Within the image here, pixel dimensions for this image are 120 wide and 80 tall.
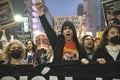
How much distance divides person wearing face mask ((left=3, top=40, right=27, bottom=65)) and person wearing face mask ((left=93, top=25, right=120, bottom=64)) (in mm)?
1229

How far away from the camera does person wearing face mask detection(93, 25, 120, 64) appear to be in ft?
21.9

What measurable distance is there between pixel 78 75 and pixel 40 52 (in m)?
2.87

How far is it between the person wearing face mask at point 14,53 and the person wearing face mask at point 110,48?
4.03 feet

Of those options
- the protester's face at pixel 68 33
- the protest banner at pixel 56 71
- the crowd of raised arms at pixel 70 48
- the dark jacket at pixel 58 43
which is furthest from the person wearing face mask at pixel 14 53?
the protester's face at pixel 68 33

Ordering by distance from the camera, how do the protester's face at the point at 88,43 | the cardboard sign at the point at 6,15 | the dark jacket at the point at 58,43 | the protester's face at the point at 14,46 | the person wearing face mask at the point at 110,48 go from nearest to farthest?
1. the person wearing face mask at the point at 110,48
2. the dark jacket at the point at 58,43
3. the protester's face at the point at 14,46
4. the cardboard sign at the point at 6,15
5. the protester's face at the point at 88,43

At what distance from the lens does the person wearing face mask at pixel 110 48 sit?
6688mm

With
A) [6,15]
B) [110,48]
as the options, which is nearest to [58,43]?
[110,48]

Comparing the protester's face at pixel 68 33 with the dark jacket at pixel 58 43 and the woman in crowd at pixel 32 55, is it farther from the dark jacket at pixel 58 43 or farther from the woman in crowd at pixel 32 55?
the woman in crowd at pixel 32 55

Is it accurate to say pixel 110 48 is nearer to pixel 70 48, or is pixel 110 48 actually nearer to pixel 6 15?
pixel 70 48

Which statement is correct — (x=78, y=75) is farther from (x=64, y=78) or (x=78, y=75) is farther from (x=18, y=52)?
(x=18, y=52)

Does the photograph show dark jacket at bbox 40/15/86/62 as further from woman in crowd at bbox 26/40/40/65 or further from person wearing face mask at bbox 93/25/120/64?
woman in crowd at bbox 26/40/40/65

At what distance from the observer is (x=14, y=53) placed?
22.7 feet

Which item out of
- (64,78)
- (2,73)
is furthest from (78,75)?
(2,73)

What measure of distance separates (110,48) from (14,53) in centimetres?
153
